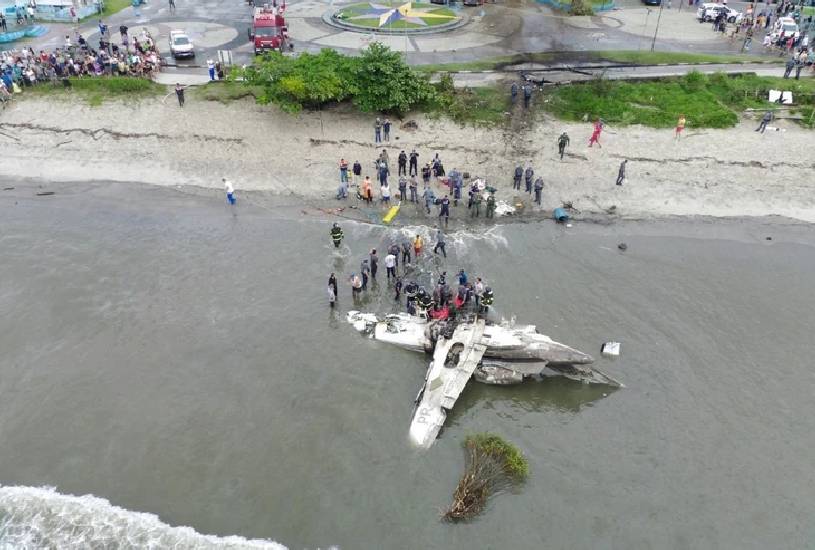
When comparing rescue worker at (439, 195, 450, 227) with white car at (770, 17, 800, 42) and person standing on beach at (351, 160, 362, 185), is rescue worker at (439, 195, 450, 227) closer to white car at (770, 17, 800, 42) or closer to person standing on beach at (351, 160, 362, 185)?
person standing on beach at (351, 160, 362, 185)

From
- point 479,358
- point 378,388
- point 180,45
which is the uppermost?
point 180,45

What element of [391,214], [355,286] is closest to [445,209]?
[391,214]

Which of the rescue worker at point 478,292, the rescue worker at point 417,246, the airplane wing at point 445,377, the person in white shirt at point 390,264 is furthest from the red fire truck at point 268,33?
the airplane wing at point 445,377

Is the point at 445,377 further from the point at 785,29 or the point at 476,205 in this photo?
the point at 785,29

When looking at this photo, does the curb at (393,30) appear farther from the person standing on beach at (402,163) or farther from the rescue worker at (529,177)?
the rescue worker at (529,177)

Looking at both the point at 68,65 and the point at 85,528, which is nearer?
the point at 85,528

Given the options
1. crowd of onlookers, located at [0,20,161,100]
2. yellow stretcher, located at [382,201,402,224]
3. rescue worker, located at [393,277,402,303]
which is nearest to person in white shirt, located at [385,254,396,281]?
rescue worker, located at [393,277,402,303]

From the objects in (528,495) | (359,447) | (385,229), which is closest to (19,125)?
(385,229)
